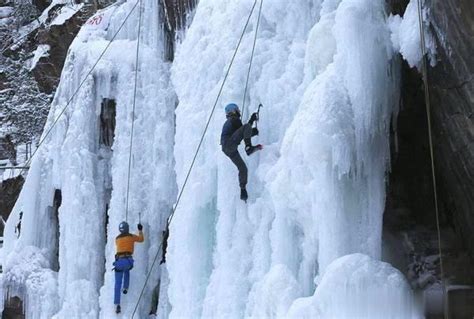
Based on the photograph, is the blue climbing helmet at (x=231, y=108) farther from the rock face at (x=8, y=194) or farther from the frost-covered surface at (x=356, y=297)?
the rock face at (x=8, y=194)

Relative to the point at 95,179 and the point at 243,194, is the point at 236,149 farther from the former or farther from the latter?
the point at 95,179

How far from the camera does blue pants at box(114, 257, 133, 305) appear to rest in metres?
8.84

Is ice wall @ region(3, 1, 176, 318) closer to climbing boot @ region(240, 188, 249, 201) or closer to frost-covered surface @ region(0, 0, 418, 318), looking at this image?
frost-covered surface @ region(0, 0, 418, 318)

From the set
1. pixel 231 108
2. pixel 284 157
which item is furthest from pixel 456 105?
pixel 231 108

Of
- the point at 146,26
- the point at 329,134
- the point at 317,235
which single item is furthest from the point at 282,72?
the point at 146,26

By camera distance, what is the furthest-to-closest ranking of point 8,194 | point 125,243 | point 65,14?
point 65,14, point 8,194, point 125,243

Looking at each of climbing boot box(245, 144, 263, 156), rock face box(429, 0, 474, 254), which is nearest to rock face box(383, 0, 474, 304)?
rock face box(429, 0, 474, 254)

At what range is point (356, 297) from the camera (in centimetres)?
574

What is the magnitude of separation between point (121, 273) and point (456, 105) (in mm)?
4775

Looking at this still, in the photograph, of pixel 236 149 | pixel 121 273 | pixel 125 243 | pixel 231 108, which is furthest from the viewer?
pixel 121 273

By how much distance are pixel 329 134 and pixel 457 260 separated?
2168mm

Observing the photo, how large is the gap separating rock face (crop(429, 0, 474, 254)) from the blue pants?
12.9ft

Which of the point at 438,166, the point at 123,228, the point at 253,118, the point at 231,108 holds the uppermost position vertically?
the point at 231,108

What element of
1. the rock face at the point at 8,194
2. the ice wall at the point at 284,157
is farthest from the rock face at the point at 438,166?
the rock face at the point at 8,194
